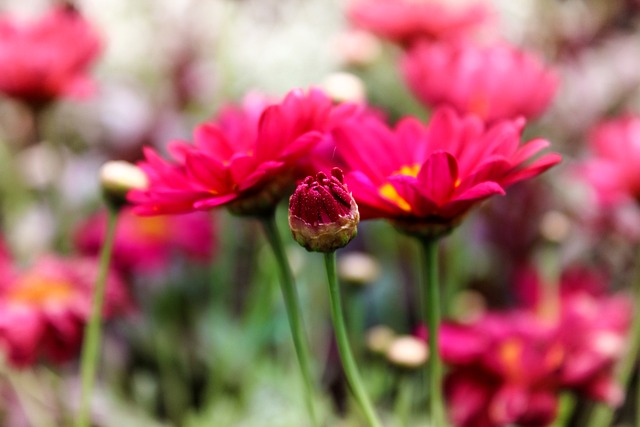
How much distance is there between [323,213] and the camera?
29cm

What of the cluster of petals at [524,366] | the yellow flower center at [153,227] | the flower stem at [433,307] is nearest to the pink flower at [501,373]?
the cluster of petals at [524,366]

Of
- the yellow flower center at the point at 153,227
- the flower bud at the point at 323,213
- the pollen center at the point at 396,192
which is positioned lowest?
the yellow flower center at the point at 153,227

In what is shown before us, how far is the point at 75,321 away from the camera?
0.57 meters

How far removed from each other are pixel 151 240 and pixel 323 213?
0.52 meters

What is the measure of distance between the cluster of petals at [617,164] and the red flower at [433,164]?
0.21m

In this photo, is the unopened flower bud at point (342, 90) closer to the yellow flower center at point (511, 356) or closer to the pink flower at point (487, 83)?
the pink flower at point (487, 83)

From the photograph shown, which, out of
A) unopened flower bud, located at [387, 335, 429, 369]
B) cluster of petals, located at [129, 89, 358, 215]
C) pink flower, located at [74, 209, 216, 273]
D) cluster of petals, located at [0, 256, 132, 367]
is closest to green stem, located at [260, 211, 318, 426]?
cluster of petals, located at [129, 89, 358, 215]

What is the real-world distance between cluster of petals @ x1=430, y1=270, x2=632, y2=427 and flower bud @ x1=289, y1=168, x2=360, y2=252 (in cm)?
21

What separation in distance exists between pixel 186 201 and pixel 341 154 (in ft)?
0.26

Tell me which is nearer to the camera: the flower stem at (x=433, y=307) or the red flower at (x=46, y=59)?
the flower stem at (x=433, y=307)

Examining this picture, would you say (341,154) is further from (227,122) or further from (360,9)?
(360,9)

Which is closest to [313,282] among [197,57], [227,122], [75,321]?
[75,321]

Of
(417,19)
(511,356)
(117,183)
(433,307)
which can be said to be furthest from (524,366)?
(417,19)

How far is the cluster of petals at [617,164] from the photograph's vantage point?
54 cm
